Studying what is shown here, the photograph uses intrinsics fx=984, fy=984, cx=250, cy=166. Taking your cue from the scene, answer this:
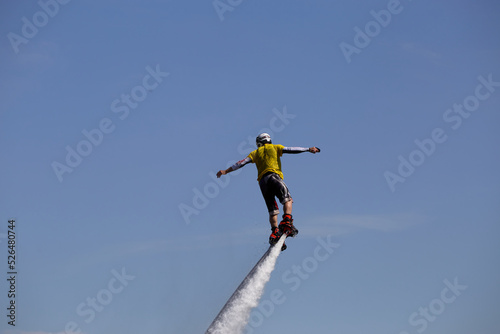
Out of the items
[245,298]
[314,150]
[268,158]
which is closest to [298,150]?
[314,150]

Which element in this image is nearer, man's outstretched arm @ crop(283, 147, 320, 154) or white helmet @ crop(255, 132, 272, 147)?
man's outstretched arm @ crop(283, 147, 320, 154)

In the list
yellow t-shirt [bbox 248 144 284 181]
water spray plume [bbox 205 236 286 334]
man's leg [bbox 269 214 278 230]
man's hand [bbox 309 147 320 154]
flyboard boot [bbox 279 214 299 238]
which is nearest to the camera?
water spray plume [bbox 205 236 286 334]

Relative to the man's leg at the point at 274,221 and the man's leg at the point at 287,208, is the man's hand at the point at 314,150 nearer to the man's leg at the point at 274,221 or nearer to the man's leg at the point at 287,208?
the man's leg at the point at 287,208

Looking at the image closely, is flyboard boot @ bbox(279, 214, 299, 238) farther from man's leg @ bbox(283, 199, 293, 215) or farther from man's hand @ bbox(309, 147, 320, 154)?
man's hand @ bbox(309, 147, 320, 154)

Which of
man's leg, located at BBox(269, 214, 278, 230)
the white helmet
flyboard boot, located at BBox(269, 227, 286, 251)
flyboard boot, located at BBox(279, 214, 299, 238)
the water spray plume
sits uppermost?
the white helmet

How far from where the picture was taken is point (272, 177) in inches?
1702

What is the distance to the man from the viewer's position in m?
42.9

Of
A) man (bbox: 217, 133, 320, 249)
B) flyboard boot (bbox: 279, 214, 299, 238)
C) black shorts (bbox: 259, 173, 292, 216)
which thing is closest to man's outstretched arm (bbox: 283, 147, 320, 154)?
man (bbox: 217, 133, 320, 249)

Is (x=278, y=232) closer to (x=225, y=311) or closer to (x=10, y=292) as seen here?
(x=225, y=311)

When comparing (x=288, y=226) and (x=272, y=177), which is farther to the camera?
(x=272, y=177)

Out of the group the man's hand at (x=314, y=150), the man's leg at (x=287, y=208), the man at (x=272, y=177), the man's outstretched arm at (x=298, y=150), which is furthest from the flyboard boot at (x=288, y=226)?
the man's hand at (x=314, y=150)

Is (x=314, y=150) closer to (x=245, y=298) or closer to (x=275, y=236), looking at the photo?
(x=275, y=236)

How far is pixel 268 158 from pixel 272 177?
0.88m

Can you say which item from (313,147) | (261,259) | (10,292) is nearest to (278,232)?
(261,259)
